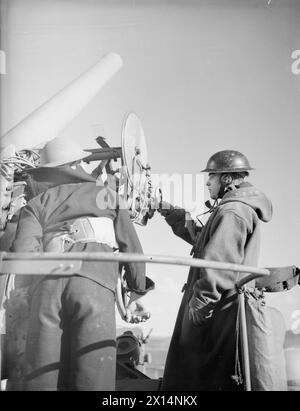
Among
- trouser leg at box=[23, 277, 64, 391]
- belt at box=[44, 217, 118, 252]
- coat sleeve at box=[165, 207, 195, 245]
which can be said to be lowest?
trouser leg at box=[23, 277, 64, 391]

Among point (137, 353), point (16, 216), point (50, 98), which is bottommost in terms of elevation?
point (137, 353)

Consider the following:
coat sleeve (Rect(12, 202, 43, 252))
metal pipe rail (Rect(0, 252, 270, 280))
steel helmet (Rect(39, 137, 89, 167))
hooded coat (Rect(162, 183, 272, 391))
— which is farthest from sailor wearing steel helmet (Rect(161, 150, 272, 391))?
coat sleeve (Rect(12, 202, 43, 252))

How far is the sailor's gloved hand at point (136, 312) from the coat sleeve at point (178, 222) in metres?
0.45

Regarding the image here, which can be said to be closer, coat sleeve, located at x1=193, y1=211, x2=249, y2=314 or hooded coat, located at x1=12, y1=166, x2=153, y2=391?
hooded coat, located at x1=12, y1=166, x2=153, y2=391

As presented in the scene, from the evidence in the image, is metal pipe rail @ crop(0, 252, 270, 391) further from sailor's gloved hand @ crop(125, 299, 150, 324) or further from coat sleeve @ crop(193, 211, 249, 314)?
sailor's gloved hand @ crop(125, 299, 150, 324)

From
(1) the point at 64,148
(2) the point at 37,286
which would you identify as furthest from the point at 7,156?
(2) the point at 37,286

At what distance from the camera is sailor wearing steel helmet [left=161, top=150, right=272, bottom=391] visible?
12.2 ft

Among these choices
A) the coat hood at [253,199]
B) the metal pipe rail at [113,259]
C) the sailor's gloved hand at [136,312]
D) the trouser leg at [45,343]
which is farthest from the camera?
the coat hood at [253,199]

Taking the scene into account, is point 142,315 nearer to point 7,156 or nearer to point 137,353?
point 137,353

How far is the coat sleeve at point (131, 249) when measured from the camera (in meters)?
3.85

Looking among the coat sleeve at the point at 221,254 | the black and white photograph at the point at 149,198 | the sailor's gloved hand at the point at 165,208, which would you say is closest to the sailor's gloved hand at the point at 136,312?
the black and white photograph at the point at 149,198

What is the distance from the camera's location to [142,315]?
3.87 meters

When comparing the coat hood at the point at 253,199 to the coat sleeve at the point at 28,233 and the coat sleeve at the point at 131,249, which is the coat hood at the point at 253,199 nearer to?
the coat sleeve at the point at 131,249

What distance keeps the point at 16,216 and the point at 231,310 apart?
121 centimetres
